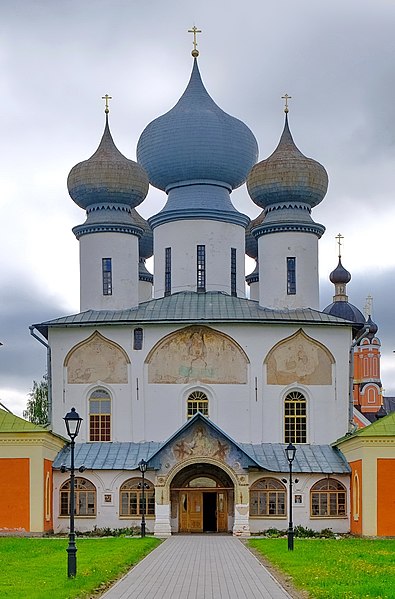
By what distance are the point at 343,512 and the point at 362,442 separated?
3072mm

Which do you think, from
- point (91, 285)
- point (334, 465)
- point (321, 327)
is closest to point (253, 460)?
point (334, 465)

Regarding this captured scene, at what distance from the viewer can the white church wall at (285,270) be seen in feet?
121

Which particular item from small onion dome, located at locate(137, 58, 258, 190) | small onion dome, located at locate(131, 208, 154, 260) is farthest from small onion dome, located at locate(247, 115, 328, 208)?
small onion dome, located at locate(131, 208, 154, 260)

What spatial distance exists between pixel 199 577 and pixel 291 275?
771 inches

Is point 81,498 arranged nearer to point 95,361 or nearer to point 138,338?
point 95,361

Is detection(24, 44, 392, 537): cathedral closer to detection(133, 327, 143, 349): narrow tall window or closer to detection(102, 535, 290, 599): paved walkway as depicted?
detection(133, 327, 143, 349): narrow tall window

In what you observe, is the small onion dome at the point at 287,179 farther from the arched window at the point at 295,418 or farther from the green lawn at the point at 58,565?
the green lawn at the point at 58,565

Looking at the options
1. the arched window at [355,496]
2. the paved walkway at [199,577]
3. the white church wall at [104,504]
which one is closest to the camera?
the paved walkway at [199,577]

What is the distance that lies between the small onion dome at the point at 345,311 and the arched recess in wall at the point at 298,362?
2845 centimetres

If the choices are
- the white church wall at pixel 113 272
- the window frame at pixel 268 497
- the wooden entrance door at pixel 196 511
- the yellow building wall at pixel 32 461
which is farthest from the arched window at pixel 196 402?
the yellow building wall at pixel 32 461

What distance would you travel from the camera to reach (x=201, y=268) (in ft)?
125

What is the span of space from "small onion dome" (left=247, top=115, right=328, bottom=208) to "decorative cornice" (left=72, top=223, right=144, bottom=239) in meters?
3.95

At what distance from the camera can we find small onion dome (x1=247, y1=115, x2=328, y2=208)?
36.9 m

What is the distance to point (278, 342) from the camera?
116 ft
